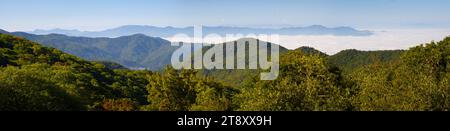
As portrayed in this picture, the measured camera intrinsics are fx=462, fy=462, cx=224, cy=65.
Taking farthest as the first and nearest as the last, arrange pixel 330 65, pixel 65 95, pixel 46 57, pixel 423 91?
pixel 46 57 < pixel 330 65 < pixel 65 95 < pixel 423 91

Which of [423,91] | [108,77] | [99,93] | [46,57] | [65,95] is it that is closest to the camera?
[423,91]

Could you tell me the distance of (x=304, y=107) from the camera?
1810 inches

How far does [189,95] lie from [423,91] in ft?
130

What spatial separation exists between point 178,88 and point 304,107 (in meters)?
32.3

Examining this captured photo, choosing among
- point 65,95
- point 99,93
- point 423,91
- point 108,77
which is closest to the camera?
point 423,91
